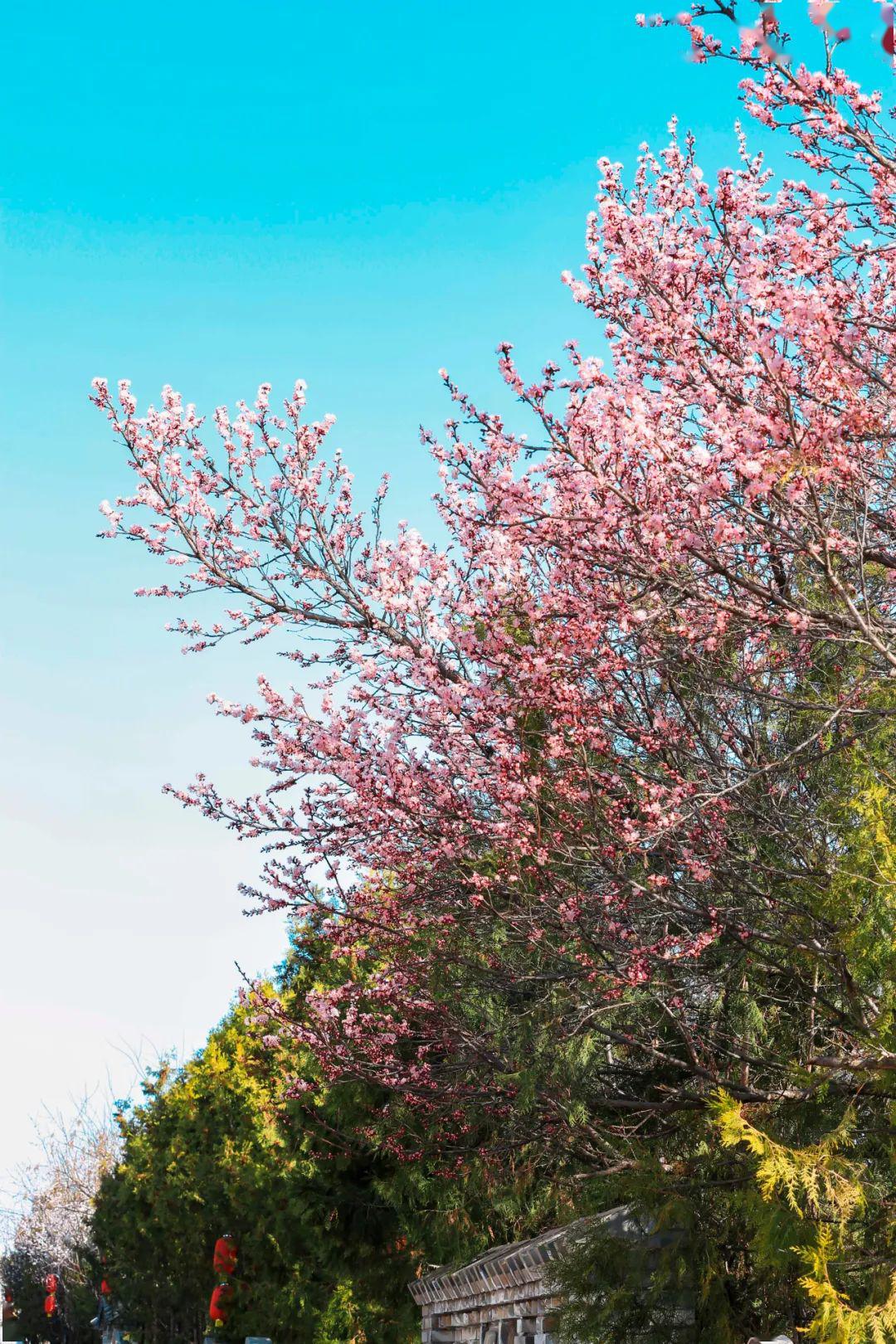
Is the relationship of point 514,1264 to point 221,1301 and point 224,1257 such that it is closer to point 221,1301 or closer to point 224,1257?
point 224,1257

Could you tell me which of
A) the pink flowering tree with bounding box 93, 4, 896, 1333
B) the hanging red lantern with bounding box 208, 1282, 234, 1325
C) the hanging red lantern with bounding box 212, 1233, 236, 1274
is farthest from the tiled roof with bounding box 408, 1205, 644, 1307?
the hanging red lantern with bounding box 212, 1233, 236, 1274

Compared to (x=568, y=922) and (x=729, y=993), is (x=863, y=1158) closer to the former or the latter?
(x=729, y=993)

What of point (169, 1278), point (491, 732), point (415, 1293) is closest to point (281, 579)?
point (491, 732)

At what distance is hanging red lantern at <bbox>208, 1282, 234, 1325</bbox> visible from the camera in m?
23.8

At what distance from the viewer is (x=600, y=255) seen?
757 centimetres

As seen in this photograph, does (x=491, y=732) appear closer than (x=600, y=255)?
No

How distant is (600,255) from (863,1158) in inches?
208

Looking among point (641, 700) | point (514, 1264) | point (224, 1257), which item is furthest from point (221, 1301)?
point (641, 700)

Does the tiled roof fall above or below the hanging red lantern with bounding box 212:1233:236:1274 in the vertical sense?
below

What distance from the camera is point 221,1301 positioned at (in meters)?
24.7

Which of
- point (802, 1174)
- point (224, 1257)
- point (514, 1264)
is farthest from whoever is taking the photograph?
point (224, 1257)

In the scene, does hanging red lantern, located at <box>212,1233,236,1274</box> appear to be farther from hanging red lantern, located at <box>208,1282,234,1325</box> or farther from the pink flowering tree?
the pink flowering tree

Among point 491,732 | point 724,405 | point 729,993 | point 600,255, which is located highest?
point 600,255

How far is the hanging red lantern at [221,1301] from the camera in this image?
78.1ft
